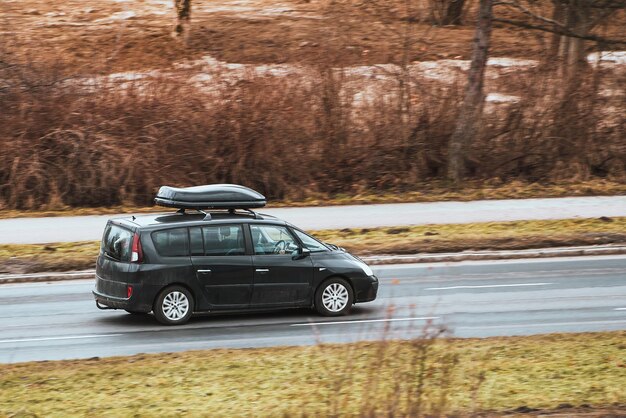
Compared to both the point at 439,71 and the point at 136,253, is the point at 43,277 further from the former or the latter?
the point at 439,71

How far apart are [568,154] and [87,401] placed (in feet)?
74.0

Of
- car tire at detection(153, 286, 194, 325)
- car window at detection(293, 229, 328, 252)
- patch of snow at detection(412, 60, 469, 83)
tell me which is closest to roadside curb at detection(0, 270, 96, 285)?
car tire at detection(153, 286, 194, 325)

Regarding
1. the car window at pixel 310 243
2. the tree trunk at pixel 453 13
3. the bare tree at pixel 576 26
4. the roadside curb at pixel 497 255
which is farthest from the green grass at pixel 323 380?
the tree trunk at pixel 453 13

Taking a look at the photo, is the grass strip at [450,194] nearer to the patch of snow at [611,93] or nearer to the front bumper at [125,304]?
the patch of snow at [611,93]

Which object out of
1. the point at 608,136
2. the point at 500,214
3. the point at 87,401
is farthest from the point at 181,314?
the point at 608,136

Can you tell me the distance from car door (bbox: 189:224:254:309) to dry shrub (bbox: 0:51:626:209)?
11.7 metres

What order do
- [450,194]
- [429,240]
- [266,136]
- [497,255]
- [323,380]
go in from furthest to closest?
1. [266,136]
2. [450,194]
3. [429,240]
4. [497,255]
5. [323,380]

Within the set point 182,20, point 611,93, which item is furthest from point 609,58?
point 182,20

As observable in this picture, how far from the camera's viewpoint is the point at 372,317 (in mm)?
15898

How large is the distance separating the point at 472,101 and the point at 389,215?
537cm

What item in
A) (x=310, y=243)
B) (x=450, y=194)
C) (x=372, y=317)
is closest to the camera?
(x=372, y=317)

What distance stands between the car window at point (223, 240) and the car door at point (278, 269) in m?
0.20

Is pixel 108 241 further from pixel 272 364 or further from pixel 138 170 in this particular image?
pixel 138 170

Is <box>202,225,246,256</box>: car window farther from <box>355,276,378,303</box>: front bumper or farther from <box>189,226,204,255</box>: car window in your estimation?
<box>355,276,378,303</box>: front bumper
